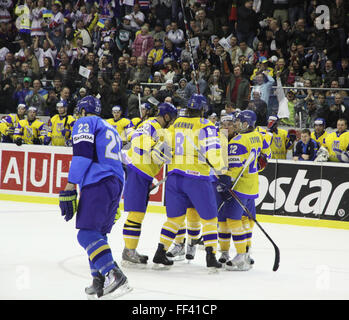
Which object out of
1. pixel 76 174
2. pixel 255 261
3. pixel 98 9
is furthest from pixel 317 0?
pixel 76 174

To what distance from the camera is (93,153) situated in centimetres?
560

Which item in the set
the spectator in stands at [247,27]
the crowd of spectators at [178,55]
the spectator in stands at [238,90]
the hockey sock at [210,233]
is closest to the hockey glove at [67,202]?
the hockey sock at [210,233]

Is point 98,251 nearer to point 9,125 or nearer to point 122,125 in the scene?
point 122,125

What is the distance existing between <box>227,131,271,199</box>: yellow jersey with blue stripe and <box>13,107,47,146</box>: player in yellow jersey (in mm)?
6456

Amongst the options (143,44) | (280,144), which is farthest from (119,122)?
(280,144)

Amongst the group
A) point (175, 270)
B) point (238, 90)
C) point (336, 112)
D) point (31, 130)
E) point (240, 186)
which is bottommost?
point (175, 270)

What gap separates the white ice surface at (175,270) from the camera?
605 centimetres

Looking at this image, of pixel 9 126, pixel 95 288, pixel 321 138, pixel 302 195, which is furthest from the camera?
pixel 9 126

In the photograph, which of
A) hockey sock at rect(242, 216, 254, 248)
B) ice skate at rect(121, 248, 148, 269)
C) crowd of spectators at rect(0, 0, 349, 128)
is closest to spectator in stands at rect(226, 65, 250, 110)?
crowd of spectators at rect(0, 0, 349, 128)

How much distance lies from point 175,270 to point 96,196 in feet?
6.84

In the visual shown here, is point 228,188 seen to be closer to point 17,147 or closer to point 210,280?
point 210,280

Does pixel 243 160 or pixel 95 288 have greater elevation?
pixel 243 160
